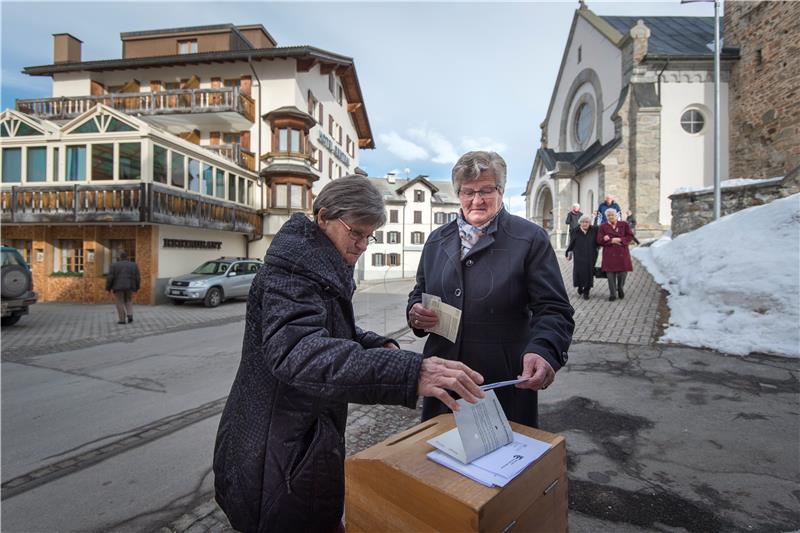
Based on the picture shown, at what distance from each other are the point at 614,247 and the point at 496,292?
29.9 feet

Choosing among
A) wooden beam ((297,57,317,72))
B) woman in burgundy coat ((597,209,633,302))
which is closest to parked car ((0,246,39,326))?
woman in burgundy coat ((597,209,633,302))

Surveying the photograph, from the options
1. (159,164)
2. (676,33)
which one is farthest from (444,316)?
(676,33)

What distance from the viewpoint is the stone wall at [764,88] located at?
1836cm

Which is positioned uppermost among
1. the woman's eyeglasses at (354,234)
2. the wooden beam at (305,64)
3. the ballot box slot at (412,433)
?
the wooden beam at (305,64)

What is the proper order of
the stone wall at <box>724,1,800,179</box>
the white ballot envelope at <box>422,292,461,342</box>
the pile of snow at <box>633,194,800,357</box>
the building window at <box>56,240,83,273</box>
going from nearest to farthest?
1. the white ballot envelope at <box>422,292,461,342</box>
2. the pile of snow at <box>633,194,800,357</box>
3. the building window at <box>56,240,83,273</box>
4. the stone wall at <box>724,1,800,179</box>

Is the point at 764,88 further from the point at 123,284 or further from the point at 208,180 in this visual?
the point at 123,284

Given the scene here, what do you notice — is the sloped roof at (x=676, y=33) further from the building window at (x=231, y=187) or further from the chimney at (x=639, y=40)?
the building window at (x=231, y=187)

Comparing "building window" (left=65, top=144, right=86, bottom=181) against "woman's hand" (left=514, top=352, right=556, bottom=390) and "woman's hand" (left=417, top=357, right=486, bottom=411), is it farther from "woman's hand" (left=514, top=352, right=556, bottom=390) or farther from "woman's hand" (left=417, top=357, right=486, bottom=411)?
"woman's hand" (left=417, top=357, right=486, bottom=411)

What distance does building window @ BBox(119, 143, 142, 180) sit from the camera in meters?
15.6

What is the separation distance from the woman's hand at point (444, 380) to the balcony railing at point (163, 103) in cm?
2311

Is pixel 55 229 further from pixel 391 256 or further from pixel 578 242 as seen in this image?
pixel 391 256

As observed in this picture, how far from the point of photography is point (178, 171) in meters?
17.0

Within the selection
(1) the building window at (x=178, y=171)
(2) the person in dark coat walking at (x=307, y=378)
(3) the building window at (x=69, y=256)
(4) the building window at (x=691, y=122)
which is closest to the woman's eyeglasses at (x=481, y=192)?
(2) the person in dark coat walking at (x=307, y=378)

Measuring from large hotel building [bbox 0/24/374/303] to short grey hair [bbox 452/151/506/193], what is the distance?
15967 millimetres
